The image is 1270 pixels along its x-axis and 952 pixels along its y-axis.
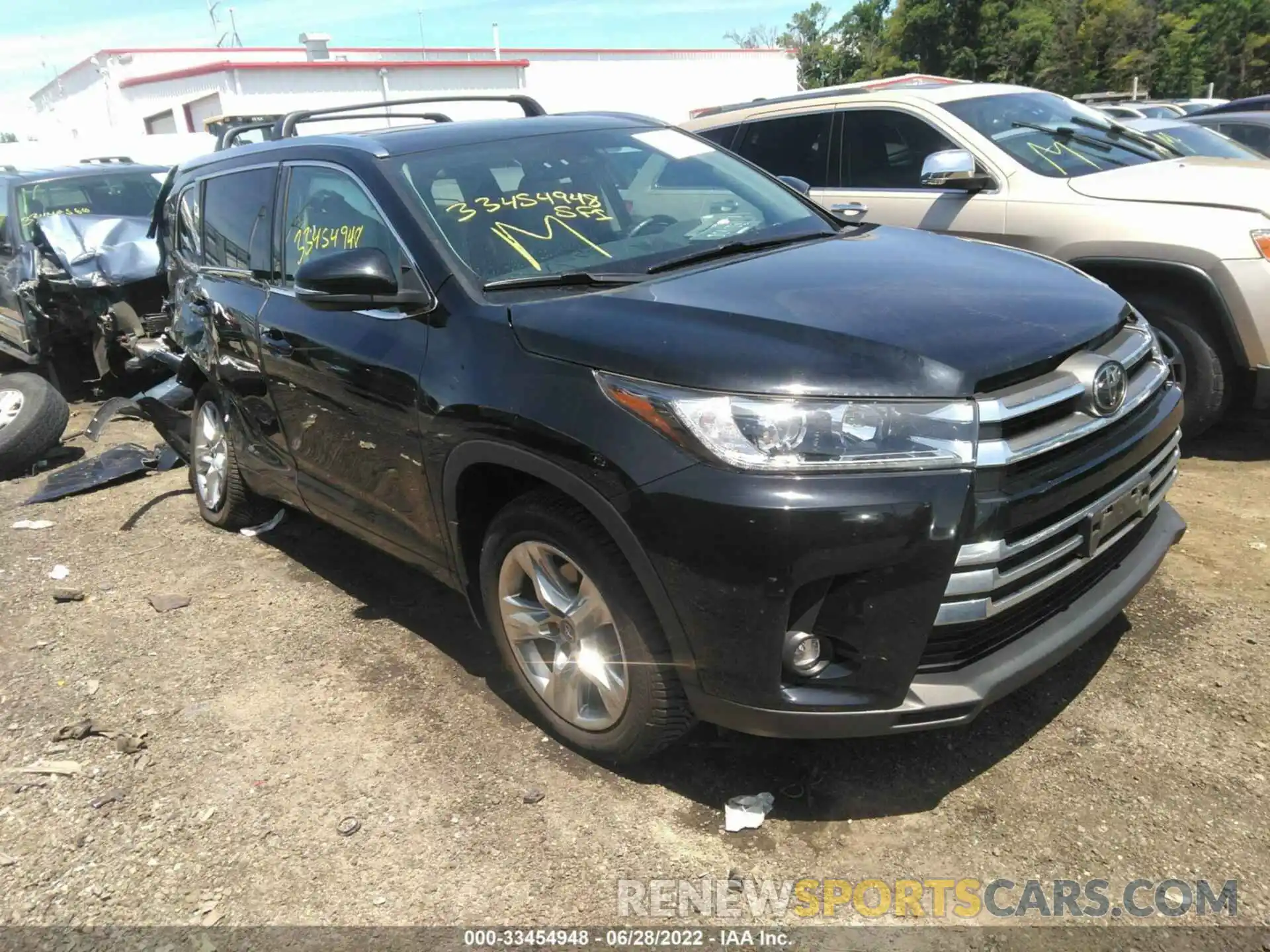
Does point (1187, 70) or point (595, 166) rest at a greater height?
point (595, 166)

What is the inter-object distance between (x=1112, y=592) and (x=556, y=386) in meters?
1.65

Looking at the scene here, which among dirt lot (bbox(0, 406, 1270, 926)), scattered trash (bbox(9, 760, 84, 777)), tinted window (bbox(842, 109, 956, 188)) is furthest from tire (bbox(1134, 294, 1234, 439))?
scattered trash (bbox(9, 760, 84, 777))

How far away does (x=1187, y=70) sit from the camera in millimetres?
45500

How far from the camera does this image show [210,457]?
5.18 metres

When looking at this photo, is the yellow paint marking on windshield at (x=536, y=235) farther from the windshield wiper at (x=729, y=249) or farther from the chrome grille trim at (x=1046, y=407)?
the chrome grille trim at (x=1046, y=407)

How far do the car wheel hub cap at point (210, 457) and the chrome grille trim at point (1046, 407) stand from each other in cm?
378

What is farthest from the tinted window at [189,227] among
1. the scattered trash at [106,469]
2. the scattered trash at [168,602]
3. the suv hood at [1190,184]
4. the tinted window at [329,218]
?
the suv hood at [1190,184]

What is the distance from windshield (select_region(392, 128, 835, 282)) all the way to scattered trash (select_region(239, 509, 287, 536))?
8.17ft

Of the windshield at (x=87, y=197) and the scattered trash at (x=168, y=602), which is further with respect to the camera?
the windshield at (x=87, y=197)

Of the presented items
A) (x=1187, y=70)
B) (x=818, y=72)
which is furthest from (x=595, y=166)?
(x=818, y=72)

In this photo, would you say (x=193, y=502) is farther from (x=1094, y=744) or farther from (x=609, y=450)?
(x=1094, y=744)

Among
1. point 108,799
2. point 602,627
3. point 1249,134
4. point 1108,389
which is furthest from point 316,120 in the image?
point 1249,134

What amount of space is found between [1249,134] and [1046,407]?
9.08 meters

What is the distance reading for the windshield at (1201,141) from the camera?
23.0 ft
